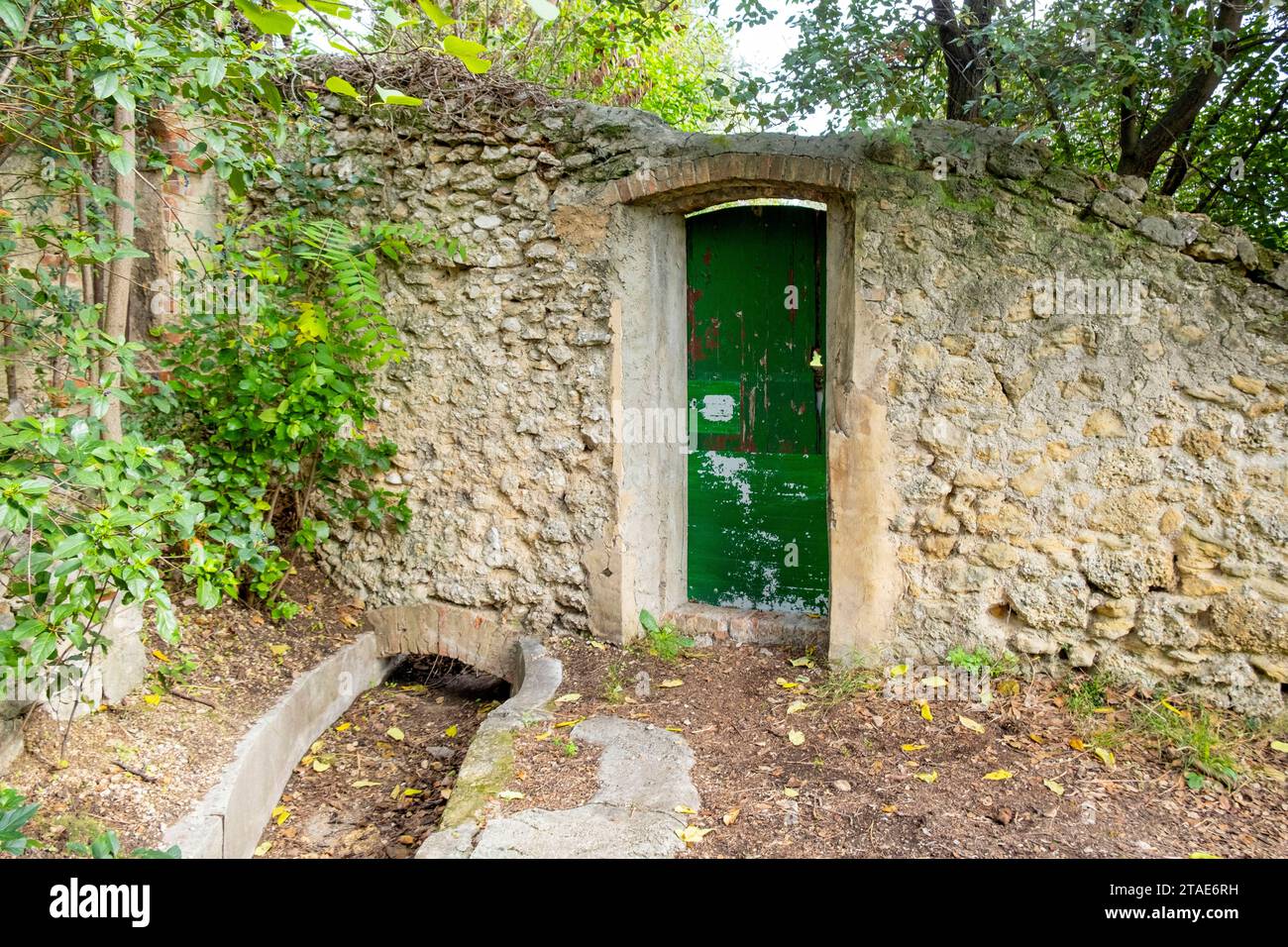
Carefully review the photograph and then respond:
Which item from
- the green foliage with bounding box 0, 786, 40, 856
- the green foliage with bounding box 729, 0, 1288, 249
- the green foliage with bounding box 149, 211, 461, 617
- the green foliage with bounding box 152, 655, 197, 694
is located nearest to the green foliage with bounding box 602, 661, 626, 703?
the green foliage with bounding box 149, 211, 461, 617

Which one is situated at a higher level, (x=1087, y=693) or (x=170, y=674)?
(x=170, y=674)

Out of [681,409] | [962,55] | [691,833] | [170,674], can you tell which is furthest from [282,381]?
[962,55]

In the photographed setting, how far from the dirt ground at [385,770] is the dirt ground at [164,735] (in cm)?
39

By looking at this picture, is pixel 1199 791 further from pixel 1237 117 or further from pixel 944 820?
pixel 1237 117

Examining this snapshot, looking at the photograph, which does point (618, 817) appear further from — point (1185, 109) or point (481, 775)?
point (1185, 109)

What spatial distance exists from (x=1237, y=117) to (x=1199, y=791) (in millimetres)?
3388

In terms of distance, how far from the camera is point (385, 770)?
3.74 m

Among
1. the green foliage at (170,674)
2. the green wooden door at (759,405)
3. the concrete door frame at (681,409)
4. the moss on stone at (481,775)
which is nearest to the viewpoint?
the moss on stone at (481,775)

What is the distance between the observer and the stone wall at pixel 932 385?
10.8 ft

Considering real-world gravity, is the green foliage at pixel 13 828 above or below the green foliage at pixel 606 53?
below

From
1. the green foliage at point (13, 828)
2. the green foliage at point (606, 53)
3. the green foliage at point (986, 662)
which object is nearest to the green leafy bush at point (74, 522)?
the green foliage at point (13, 828)

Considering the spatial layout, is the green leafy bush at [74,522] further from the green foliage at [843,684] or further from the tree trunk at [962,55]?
the tree trunk at [962,55]

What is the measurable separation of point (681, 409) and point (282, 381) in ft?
6.36

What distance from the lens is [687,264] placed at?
4359 millimetres
